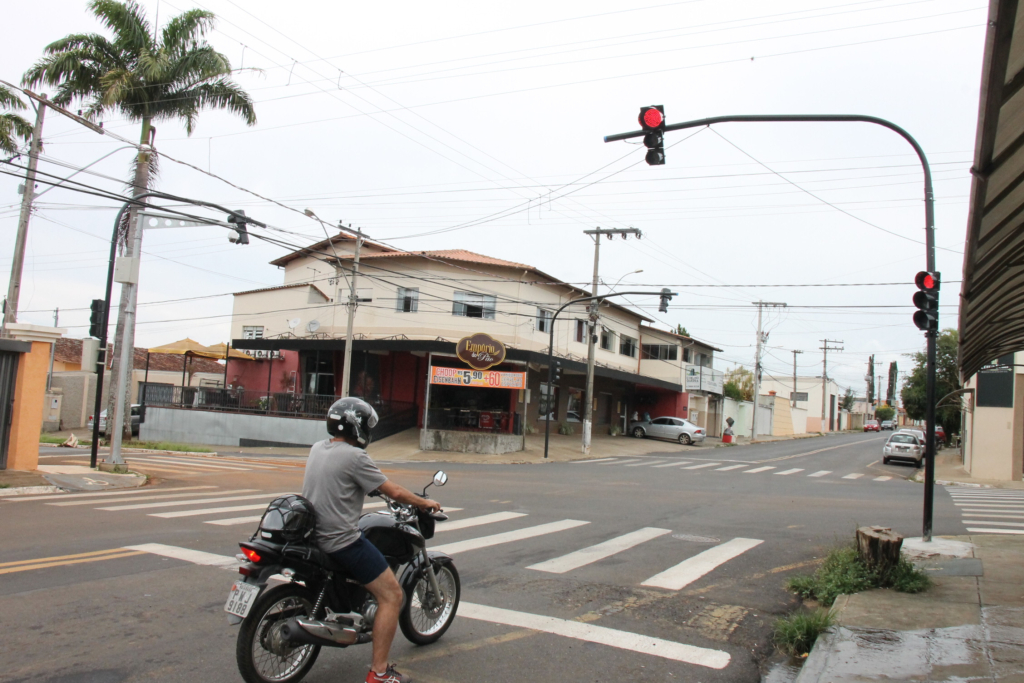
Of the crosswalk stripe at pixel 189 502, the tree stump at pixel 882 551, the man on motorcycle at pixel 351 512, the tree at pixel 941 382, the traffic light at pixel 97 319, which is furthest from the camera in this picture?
the tree at pixel 941 382

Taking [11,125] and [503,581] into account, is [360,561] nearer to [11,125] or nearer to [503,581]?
[503,581]

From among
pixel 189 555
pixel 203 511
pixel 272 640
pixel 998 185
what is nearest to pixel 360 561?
pixel 272 640

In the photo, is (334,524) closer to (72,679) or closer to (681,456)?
(72,679)

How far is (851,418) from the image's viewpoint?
117 meters

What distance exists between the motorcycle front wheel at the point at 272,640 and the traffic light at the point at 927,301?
928 cm

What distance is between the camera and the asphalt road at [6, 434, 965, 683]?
5.16m

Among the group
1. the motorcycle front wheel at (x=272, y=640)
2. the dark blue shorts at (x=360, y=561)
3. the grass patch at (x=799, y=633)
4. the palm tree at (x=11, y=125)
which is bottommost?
the grass patch at (x=799, y=633)

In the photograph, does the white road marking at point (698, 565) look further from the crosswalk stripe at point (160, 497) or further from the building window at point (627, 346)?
the building window at point (627, 346)

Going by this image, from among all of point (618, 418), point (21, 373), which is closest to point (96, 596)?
point (21, 373)

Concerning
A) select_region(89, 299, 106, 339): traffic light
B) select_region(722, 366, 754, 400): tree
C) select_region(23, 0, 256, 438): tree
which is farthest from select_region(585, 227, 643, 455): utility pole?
select_region(722, 366, 754, 400): tree

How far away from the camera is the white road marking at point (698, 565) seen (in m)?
8.08

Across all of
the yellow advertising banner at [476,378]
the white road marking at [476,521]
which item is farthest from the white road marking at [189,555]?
the yellow advertising banner at [476,378]

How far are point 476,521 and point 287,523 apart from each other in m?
7.47

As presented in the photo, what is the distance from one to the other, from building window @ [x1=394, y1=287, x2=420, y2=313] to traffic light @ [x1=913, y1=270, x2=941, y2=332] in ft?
85.2
